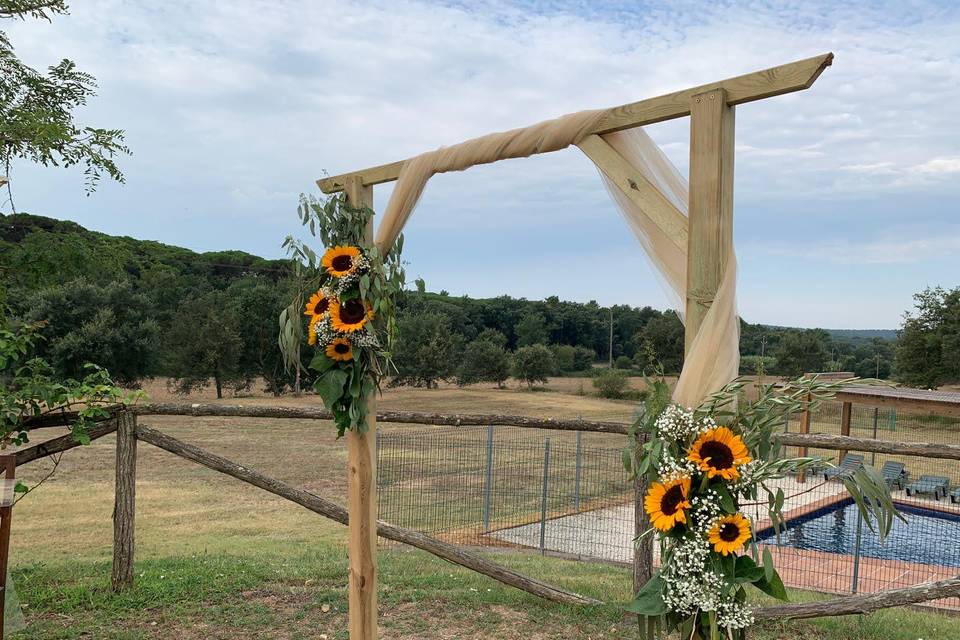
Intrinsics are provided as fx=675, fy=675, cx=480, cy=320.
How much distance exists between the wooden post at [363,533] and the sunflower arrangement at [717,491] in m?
1.55

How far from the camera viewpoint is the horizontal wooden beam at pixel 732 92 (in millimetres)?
1967

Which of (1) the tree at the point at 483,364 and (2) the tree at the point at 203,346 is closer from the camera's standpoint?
(2) the tree at the point at 203,346

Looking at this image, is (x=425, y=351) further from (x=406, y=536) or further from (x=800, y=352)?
(x=406, y=536)

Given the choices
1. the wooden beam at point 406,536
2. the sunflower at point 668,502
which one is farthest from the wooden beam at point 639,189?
the wooden beam at point 406,536

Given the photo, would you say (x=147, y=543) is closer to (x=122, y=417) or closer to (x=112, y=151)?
(x=122, y=417)

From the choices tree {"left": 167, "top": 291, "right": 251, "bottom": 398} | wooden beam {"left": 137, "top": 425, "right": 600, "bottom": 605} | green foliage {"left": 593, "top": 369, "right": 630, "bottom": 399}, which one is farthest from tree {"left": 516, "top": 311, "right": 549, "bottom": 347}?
wooden beam {"left": 137, "top": 425, "right": 600, "bottom": 605}

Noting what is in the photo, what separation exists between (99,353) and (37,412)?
1941 centimetres

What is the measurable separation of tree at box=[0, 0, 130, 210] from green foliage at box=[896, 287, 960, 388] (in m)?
23.7

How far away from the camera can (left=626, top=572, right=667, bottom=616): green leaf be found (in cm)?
225

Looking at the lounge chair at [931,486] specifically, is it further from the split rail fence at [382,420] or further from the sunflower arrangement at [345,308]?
the sunflower arrangement at [345,308]

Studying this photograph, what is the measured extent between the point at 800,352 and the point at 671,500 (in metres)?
27.5

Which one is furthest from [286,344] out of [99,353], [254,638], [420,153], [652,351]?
[99,353]

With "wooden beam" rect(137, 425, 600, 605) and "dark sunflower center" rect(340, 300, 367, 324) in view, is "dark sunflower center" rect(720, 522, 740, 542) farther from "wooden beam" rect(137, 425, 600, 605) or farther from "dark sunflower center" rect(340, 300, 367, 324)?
"wooden beam" rect(137, 425, 600, 605)

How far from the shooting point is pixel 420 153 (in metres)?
3.27
